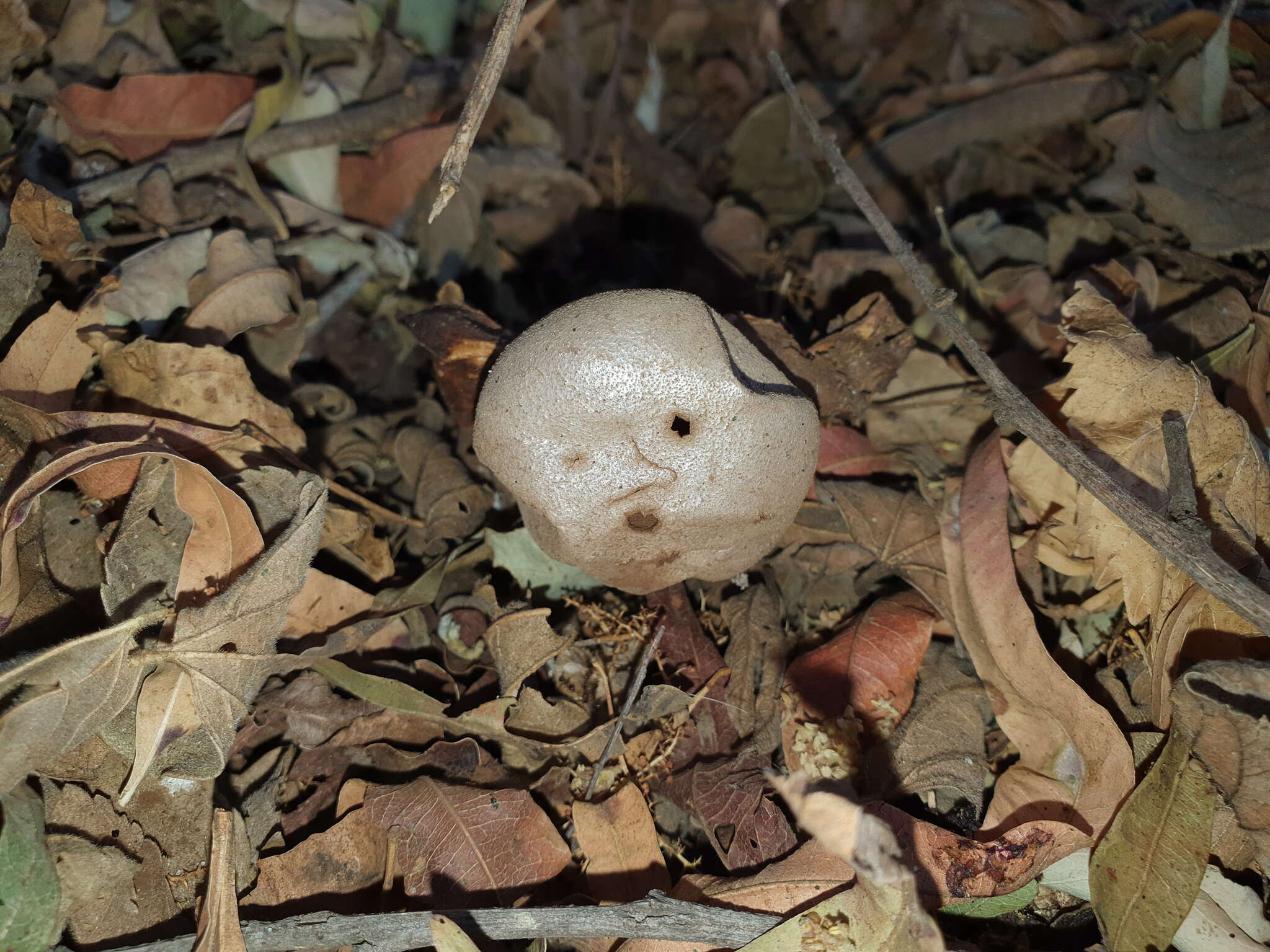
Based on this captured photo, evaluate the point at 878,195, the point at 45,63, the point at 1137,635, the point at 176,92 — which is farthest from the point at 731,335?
the point at 45,63

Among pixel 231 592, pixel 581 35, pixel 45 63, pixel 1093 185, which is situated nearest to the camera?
pixel 231 592

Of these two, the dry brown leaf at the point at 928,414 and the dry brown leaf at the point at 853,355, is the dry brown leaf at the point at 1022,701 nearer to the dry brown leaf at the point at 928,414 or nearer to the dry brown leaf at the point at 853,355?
the dry brown leaf at the point at 928,414

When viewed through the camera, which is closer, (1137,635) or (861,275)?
(1137,635)

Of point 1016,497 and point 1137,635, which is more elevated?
point 1016,497

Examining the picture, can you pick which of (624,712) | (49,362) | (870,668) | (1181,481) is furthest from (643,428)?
(49,362)

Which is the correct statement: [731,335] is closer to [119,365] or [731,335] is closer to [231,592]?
[231,592]

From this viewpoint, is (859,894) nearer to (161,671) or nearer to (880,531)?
(880,531)
